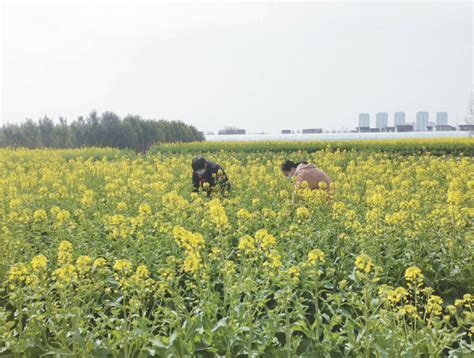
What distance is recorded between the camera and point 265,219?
592 cm

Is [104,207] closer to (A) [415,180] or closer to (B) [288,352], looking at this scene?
(B) [288,352]

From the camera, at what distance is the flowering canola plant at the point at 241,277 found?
2998 millimetres

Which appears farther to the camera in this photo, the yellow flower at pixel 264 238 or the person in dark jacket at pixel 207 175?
the person in dark jacket at pixel 207 175

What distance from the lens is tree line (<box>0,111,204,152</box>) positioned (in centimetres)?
3328

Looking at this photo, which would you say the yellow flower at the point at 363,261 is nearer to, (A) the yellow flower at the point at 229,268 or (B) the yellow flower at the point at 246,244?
(B) the yellow flower at the point at 246,244

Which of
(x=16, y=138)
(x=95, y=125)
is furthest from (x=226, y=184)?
(x=16, y=138)

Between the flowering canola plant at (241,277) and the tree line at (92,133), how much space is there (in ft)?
81.9

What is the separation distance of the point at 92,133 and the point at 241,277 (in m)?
31.9

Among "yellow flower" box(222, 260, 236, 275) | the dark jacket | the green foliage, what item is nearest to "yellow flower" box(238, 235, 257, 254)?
"yellow flower" box(222, 260, 236, 275)

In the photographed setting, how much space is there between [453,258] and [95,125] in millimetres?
31542

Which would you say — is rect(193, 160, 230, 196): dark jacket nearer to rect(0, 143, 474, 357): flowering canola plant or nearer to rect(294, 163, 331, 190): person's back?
rect(0, 143, 474, 357): flowering canola plant

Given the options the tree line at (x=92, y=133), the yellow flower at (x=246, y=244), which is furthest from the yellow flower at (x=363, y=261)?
the tree line at (x=92, y=133)

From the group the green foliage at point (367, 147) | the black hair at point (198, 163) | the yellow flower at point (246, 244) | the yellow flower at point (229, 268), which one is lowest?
the green foliage at point (367, 147)

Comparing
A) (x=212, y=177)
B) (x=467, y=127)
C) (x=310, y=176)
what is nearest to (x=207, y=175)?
(x=212, y=177)
